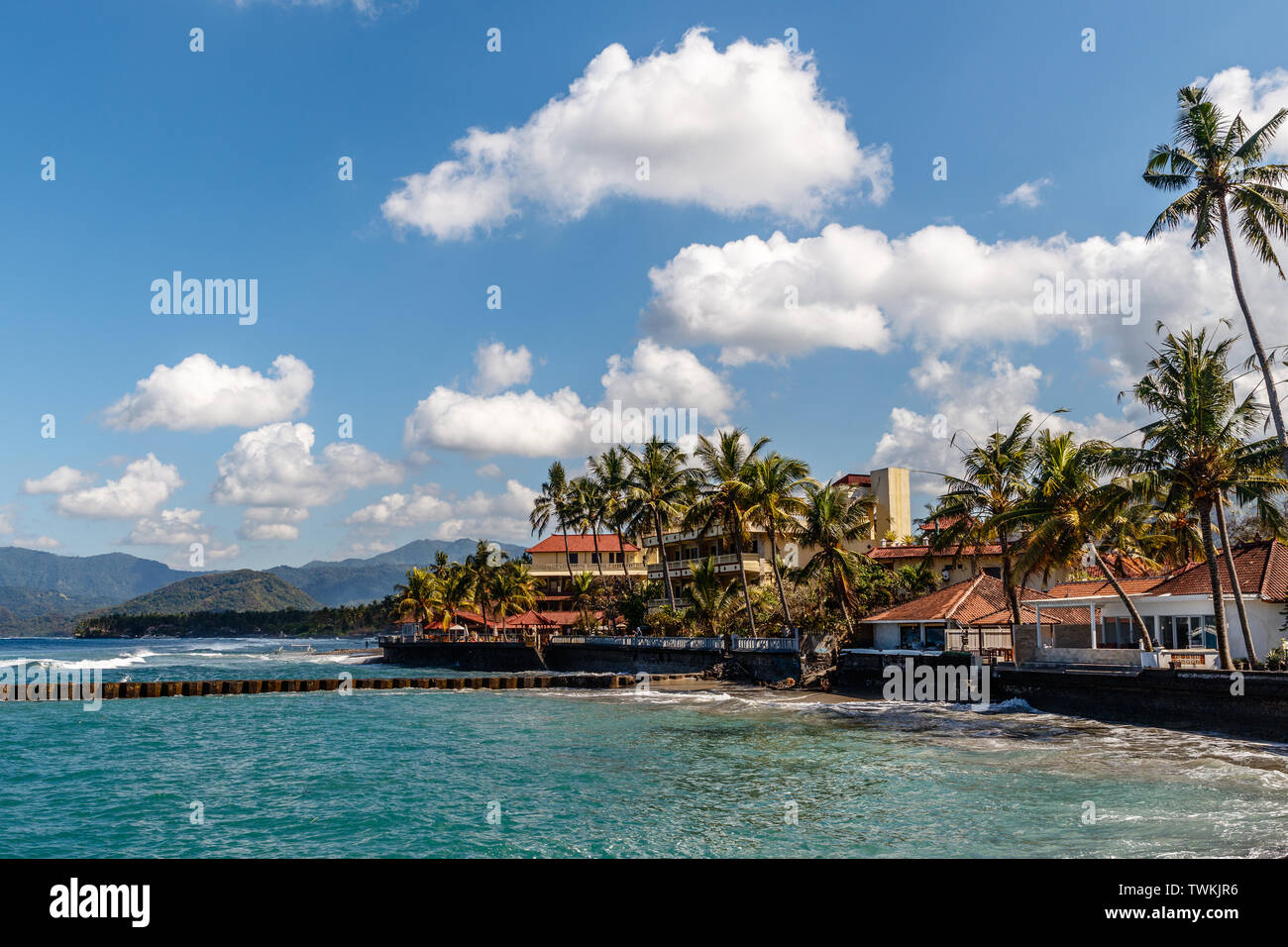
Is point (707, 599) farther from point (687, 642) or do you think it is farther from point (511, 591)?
point (511, 591)

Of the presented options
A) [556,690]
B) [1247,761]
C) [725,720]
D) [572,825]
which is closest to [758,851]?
[572,825]

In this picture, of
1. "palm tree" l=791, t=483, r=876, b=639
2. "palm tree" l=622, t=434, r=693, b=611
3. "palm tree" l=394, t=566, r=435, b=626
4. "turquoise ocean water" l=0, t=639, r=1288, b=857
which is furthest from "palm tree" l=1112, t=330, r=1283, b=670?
→ "palm tree" l=394, t=566, r=435, b=626

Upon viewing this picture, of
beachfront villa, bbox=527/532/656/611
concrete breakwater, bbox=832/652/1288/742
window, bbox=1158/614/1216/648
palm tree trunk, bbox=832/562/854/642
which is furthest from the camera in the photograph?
beachfront villa, bbox=527/532/656/611

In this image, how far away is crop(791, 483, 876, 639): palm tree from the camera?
45.9 metres

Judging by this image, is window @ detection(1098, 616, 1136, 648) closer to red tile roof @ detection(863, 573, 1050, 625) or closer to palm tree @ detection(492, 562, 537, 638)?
red tile roof @ detection(863, 573, 1050, 625)

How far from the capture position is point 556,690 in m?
47.4

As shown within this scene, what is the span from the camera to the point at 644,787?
19234 mm

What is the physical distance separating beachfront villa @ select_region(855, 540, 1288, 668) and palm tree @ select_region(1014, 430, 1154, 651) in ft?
7.12

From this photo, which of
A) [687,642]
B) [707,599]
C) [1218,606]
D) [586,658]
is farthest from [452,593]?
[1218,606]

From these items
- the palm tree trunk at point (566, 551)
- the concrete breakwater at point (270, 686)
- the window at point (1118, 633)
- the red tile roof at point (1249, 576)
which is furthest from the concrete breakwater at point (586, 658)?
the red tile roof at point (1249, 576)

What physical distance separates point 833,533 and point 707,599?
12.8 meters
